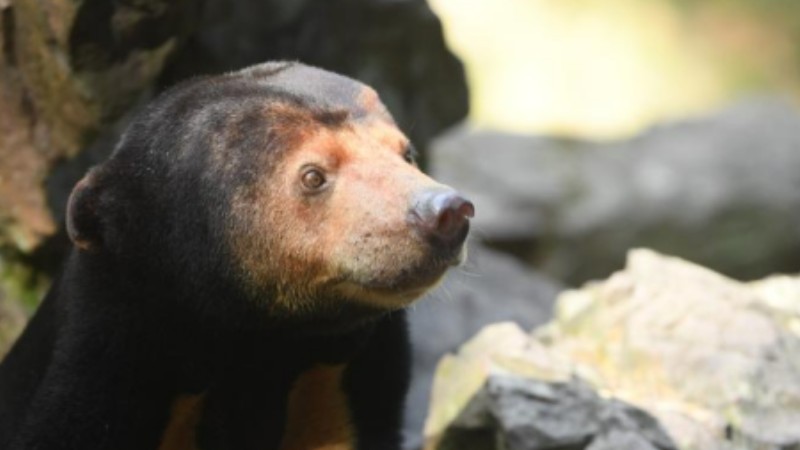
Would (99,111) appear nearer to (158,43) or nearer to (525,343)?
(158,43)

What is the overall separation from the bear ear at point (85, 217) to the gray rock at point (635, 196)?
5.62m

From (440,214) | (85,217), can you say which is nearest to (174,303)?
(85,217)

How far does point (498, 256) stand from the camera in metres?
8.77

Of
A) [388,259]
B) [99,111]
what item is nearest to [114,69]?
[99,111]

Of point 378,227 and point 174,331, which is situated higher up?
point 378,227

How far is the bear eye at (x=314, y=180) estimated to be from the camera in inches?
167

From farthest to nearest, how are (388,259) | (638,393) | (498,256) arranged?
1. (498,256)
2. (638,393)
3. (388,259)

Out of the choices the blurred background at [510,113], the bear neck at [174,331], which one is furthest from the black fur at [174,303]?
the blurred background at [510,113]

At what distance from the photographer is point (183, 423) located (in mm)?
4664

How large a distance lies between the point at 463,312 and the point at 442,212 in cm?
349

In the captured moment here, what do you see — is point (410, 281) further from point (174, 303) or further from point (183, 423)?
point (183, 423)

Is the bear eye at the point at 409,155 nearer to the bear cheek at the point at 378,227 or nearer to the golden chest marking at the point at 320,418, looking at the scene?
the bear cheek at the point at 378,227

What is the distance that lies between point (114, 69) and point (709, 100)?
11331 millimetres

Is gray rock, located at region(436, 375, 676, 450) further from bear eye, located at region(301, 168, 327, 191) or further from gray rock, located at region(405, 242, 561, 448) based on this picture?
bear eye, located at region(301, 168, 327, 191)
